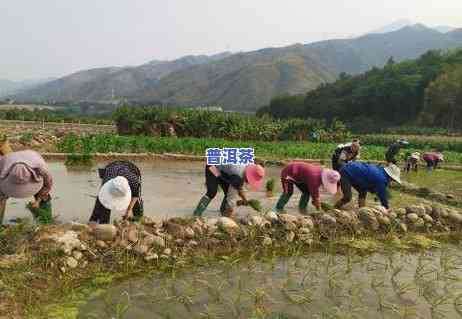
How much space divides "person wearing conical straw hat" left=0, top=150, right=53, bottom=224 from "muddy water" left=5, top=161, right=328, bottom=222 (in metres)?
1.55

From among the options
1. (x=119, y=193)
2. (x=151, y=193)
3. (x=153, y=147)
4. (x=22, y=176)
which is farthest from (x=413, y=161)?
(x=22, y=176)

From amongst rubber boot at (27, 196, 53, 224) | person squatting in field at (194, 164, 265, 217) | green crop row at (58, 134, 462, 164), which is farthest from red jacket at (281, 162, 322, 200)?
green crop row at (58, 134, 462, 164)

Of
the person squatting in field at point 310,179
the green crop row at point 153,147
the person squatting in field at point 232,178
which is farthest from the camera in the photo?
the green crop row at point 153,147

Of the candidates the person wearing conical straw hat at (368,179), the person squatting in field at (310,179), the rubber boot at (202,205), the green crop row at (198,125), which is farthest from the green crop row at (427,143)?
the rubber boot at (202,205)

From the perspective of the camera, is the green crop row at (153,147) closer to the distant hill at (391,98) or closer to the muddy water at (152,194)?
the muddy water at (152,194)

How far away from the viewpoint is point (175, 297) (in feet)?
15.9

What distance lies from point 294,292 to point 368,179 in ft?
13.4

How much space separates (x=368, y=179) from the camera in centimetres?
869

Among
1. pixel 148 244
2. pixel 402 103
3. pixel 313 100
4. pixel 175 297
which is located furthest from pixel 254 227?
pixel 313 100

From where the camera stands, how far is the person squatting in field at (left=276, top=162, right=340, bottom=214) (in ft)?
26.9

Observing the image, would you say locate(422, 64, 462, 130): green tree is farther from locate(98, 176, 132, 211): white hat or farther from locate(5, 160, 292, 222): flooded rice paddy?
locate(98, 176, 132, 211): white hat

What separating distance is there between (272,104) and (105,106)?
199ft

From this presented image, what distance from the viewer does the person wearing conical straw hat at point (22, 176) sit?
582 cm

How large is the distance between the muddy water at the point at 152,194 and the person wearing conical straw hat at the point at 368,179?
1221mm
